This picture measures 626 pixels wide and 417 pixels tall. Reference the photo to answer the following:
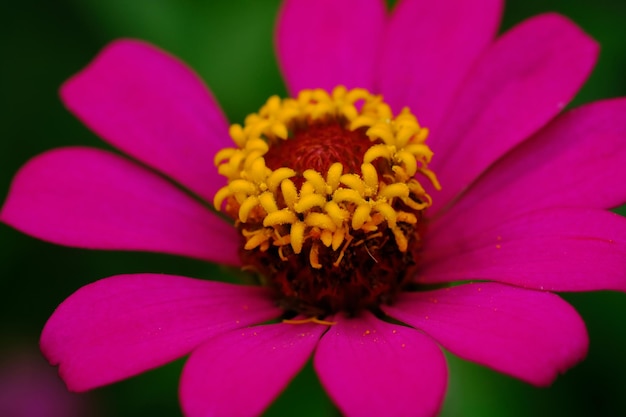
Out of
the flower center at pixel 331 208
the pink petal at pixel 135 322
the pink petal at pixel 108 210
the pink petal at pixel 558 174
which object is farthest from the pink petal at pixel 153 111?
the pink petal at pixel 558 174

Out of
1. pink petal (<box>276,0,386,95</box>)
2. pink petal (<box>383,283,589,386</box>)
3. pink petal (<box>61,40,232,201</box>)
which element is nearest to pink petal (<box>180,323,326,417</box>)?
pink petal (<box>383,283,589,386</box>)

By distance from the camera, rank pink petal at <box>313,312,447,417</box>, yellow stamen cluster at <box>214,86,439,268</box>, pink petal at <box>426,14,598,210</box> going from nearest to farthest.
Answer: pink petal at <box>313,312,447,417</box>
yellow stamen cluster at <box>214,86,439,268</box>
pink petal at <box>426,14,598,210</box>

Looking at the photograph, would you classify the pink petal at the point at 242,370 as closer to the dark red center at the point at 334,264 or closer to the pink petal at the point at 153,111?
the dark red center at the point at 334,264

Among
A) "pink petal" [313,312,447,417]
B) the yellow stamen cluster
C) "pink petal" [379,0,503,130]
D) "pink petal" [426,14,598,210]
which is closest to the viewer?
"pink petal" [313,312,447,417]

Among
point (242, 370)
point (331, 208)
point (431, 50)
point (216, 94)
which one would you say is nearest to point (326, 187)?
point (331, 208)

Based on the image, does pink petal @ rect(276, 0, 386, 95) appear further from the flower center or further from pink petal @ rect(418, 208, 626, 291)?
pink petal @ rect(418, 208, 626, 291)

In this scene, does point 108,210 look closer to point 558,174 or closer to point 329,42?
point 329,42

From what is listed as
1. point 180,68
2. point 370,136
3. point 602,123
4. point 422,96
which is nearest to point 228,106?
point 180,68
